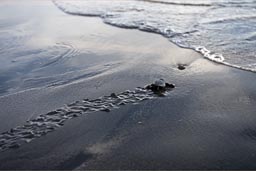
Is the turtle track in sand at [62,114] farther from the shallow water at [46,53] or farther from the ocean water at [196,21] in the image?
the ocean water at [196,21]

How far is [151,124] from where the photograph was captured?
401 cm

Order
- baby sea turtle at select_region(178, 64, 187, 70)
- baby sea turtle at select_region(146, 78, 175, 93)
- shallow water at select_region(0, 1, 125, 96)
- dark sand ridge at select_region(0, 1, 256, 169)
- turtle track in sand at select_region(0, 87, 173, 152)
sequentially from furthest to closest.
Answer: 1. baby sea turtle at select_region(178, 64, 187, 70)
2. shallow water at select_region(0, 1, 125, 96)
3. baby sea turtle at select_region(146, 78, 175, 93)
4. turtle track in sand at select_region(0, 87, 173, 152)
5. dark sand ridge at select_region(0, 1, 256, 169)

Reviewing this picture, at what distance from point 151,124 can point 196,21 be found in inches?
226

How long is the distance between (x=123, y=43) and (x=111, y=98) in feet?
9.02

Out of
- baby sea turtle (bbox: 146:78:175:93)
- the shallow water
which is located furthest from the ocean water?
baby sea turtle (bbox: 146:78:175:93)

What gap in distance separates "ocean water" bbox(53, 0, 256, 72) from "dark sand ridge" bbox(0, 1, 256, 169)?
2.92ft

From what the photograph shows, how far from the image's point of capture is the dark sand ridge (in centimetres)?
333

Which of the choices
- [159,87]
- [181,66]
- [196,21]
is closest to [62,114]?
[159,87]

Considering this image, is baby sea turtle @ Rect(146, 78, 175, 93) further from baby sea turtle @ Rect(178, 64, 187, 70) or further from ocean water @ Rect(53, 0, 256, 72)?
ocean water @ Rect(53, 0, 256, 72)

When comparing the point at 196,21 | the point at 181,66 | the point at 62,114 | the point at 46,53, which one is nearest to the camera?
the point at 62,114

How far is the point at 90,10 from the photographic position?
1123 centimetres

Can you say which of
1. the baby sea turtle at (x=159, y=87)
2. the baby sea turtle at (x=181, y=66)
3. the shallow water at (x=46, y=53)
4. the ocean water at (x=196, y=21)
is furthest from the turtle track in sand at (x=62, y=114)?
the ocean water at (x=196, y=21)

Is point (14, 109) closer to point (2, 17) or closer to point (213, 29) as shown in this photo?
point (213, 29)

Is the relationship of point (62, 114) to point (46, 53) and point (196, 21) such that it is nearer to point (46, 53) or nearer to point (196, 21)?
point (46, 53)
